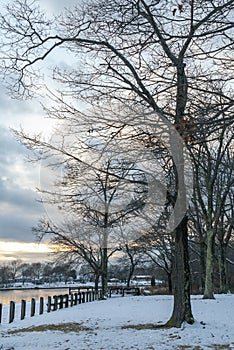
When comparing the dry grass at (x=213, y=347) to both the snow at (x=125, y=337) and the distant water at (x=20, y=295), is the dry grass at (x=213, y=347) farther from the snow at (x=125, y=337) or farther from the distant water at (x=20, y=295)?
the distant water at (x=20, y=295)

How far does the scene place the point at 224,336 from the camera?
333 inches

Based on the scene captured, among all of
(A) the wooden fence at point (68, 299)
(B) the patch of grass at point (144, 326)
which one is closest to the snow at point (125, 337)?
(B) the patch of grass at point (144, 326)

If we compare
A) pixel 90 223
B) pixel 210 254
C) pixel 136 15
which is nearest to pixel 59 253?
pixel 90 223

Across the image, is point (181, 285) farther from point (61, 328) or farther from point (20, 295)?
point (20, 295)

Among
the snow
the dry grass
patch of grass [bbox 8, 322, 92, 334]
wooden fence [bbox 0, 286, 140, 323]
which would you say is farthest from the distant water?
the dry grass

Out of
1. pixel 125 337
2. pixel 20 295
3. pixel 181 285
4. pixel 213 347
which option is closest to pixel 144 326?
pixel 181 285

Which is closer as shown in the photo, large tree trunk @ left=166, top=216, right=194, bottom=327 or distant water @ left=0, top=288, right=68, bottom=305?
large tree trunk @ left=166, top=216, right=194, bottom=327

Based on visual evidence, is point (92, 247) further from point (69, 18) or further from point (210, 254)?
point (69, 18)

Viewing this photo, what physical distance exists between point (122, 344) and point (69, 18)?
274 inches

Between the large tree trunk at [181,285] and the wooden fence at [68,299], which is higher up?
the large tree trunk at [181,285]

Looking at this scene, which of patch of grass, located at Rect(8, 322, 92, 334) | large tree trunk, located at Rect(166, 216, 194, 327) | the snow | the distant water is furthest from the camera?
the distant water

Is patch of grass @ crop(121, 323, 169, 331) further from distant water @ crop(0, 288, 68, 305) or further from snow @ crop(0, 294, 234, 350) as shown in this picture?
distant water @ crop(0, 288, 68, 305)

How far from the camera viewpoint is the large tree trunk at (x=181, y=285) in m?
9.76

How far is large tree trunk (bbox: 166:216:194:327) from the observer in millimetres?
9758
